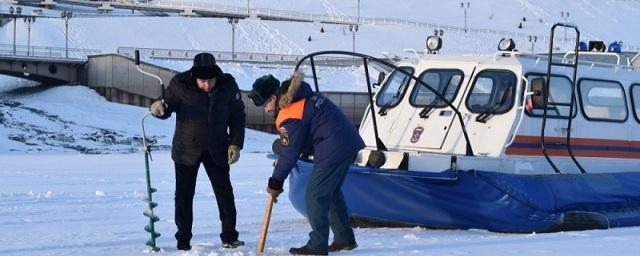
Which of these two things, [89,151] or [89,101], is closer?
[89,151]

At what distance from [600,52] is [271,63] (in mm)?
53953

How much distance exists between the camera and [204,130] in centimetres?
899

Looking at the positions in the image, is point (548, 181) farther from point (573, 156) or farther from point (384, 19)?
point (384, 19)

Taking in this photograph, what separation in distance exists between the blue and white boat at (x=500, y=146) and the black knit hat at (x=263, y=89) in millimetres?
1832

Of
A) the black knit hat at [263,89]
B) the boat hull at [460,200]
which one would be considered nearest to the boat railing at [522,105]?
the boat hull at [460,200]

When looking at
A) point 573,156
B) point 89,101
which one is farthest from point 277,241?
point 89,101

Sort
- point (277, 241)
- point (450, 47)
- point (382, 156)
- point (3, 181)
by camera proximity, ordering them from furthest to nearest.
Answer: point (450, 47) < point (3, 181) < point (382, 156) < point (277, 241)

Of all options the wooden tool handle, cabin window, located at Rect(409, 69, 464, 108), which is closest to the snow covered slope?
cabin window, located at Rect(409, 69, 464, 108)

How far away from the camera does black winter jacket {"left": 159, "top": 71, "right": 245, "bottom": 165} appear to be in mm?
8984

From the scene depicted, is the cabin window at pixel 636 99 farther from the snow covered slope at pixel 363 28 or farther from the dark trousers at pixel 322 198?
the snow covered slope at pixel 363 28

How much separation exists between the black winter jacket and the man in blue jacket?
35 cm

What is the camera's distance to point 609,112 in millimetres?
13391

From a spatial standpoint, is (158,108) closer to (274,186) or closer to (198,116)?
(198,116)

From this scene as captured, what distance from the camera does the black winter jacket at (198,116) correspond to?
29.5 ft
